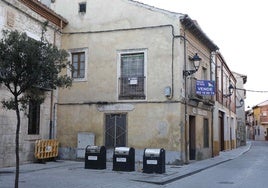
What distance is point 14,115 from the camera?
52.0ft

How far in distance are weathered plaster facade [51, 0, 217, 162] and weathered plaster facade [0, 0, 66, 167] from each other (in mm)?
1667

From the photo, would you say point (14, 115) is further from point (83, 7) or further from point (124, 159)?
point (83, 7)

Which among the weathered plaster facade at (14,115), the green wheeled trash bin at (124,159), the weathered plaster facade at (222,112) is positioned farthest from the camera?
the weathered plaster facade at (222,112)

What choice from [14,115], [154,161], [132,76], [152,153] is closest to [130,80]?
[132,76]

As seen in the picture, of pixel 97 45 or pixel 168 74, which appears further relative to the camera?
pixel 97 45

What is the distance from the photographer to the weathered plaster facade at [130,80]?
17.9 m

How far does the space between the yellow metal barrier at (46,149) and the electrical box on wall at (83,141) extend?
3.36ft

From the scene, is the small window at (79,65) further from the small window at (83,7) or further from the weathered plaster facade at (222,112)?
the weathered plaster facade at (222,112)

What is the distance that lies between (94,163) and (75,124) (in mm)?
4373

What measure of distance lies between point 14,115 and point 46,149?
101 inches

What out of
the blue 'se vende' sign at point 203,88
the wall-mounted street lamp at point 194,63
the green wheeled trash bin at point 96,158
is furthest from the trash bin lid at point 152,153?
the blue 'se vende' sign at point 203,88

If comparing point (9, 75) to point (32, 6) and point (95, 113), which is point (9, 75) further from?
point (95, 113)

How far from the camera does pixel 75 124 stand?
19391 millimetres

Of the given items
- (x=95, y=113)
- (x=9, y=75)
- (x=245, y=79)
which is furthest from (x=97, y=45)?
(x=245, y=79)
